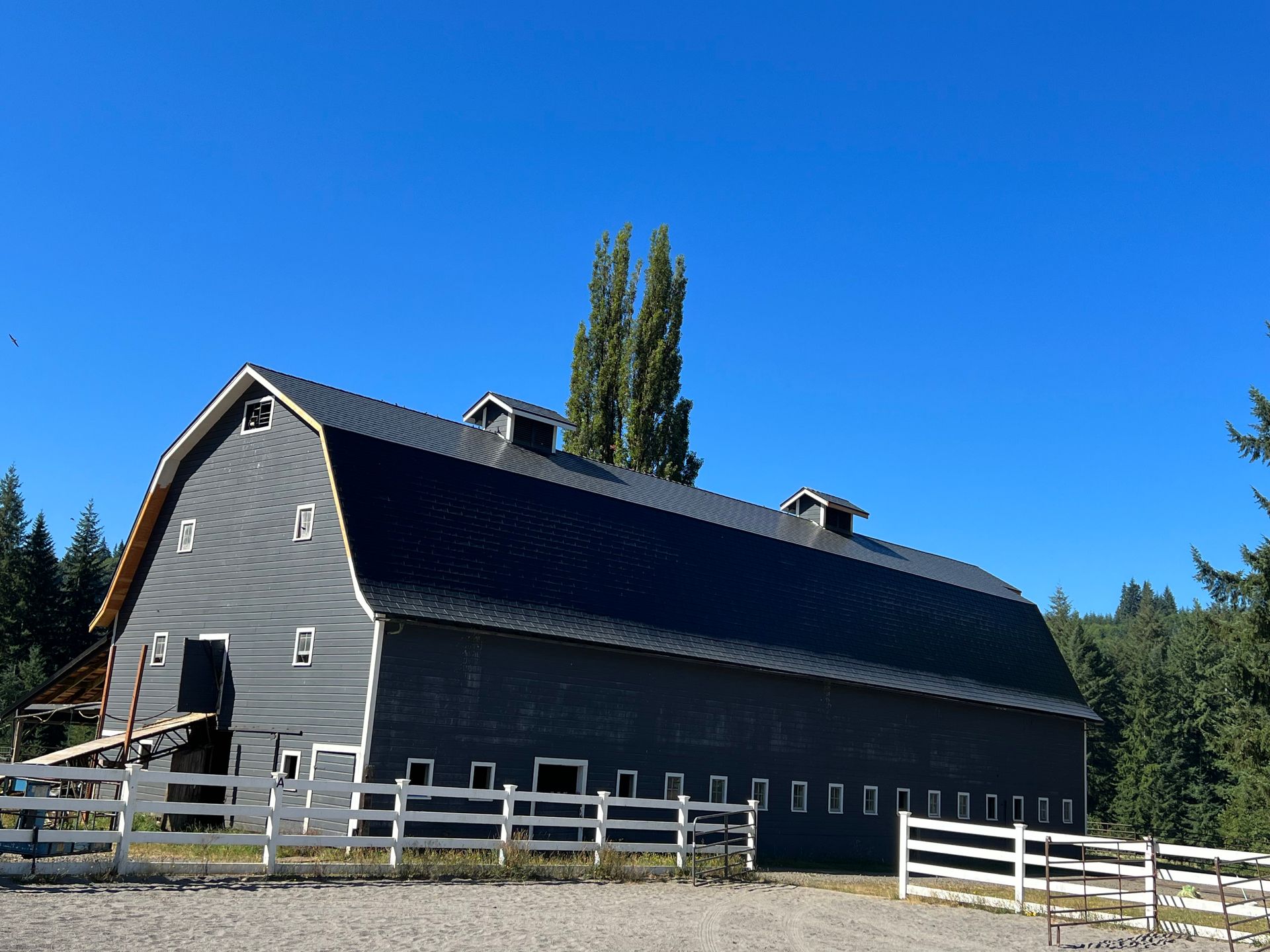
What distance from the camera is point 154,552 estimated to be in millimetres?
28000

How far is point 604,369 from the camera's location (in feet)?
154

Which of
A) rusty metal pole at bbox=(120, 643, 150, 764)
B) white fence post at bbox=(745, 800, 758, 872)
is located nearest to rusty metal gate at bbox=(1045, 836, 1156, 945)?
white fence post at bbox=(745, 800, 758, 872)

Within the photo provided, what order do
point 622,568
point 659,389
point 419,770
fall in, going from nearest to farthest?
point 419,770 < point 622,568 < point 659,389

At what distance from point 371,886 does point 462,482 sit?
1119 centimetres

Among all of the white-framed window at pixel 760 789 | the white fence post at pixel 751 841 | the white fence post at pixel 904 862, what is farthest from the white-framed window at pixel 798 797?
the white fence post at pixel 904 862

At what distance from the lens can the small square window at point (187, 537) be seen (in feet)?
88.8

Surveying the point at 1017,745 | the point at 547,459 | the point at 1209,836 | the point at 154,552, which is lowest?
the point at 1209,836

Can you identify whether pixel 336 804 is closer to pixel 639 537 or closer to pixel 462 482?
pixel 462 482

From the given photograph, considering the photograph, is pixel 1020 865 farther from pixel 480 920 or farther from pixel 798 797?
pixel 798 797

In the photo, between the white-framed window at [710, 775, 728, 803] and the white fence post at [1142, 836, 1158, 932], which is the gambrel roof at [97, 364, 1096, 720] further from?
the white fence post at [1142, 836, 1158, 932]

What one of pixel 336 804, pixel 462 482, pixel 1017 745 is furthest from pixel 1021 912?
pixel 1017 745

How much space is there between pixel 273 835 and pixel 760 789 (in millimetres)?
15092

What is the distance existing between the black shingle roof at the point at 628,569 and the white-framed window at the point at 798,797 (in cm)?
282

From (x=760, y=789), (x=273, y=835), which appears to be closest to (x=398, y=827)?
(x=273, y=835)
